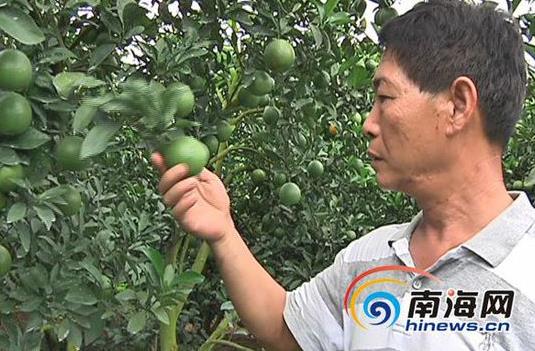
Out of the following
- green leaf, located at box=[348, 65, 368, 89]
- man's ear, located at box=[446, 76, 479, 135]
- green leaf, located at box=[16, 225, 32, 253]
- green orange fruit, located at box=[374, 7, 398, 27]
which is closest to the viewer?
man's ear, located at box=[446, 76, 479, 135]

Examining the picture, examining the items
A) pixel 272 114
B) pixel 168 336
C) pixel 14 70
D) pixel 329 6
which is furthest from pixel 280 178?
pixel 14 70

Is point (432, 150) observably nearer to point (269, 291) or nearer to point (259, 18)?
point (269, 291)

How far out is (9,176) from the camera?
3.95 ft

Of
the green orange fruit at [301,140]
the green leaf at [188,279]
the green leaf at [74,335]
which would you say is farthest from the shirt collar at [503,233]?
the green orange fruit at [301,140]

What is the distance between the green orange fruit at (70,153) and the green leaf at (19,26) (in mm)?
213

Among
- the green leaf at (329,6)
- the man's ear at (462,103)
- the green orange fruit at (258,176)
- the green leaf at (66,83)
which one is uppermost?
the man's ear at (462,103)

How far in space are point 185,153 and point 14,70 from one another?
0.30 metres

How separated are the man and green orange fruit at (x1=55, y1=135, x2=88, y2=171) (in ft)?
0.65

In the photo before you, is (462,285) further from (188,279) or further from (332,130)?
(332,130)

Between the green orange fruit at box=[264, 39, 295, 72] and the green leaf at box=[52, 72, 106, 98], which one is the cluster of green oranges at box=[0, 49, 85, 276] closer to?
the green leaf at box=[52, 72, 106, 98]

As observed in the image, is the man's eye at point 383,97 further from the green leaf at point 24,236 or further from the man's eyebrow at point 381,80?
the green leaf at point 24,236

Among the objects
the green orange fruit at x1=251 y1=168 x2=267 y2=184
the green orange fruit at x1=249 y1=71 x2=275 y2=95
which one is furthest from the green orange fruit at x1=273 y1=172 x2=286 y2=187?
the green orange fruit at x1=249 y1=71 x2=275 y2=95

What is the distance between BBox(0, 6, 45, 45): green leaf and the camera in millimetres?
1087

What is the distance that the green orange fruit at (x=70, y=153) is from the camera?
128cm
